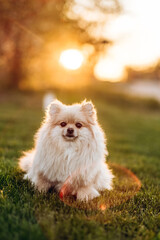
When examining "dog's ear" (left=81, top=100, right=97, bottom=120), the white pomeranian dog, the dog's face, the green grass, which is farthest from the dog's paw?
"dog's ear" (left=81, top=100, right=97, bottom=120)

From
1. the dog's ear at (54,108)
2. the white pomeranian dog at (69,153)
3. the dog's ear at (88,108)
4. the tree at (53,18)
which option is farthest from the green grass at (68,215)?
the tree at (53,18)

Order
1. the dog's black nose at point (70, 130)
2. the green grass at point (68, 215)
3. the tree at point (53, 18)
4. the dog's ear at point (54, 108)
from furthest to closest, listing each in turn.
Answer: the tree at point (53, 18), the dog's ear at point (54, 108), the dog's black nose at point (70, 130), the green grass at point (68, 215)

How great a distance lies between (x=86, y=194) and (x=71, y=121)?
1.05 metres

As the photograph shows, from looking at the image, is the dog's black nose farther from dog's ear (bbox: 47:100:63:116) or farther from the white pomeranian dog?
dog's ear (bbox: 47:100:63:116)

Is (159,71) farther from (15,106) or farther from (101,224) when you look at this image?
(101,224)

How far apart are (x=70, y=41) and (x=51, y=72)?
Result: 555 inches

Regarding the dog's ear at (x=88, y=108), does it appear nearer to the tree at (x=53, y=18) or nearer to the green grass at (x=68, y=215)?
the green grass at (x=68, y=215)

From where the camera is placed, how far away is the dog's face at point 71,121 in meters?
3.42

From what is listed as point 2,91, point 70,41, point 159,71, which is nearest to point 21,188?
point 70,41

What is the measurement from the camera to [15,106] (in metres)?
15.3

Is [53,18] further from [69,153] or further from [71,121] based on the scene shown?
[69,153]

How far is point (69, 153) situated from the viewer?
11.3 ft

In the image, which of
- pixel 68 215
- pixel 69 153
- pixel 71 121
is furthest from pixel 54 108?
pixel 68 215

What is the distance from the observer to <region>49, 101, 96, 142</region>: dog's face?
3.42 metres
